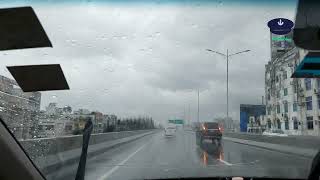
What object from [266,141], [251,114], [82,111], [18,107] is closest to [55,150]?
[82,111]

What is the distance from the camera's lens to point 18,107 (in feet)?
21.4

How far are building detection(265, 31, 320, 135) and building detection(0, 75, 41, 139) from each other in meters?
3.15

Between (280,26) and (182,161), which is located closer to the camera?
(280,26)

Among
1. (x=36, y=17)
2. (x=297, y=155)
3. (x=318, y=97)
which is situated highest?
(x=36, y=17)

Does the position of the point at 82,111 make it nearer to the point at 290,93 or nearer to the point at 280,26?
the point at 280,26

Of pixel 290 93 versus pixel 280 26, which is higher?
pixel 280 26

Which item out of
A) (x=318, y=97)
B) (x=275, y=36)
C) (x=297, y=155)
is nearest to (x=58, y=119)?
(x=275, y=36)

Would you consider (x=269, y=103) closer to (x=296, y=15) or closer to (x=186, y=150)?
(x=296, y=15)

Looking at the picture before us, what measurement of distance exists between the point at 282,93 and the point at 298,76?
1.98 metres

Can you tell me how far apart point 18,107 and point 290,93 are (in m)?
4.22

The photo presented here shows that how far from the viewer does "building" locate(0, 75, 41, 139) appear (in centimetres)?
592

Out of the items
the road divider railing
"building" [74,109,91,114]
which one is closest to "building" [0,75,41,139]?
"building" [74,109,91,114]

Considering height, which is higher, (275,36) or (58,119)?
(275,36)

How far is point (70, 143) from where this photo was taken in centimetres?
898
